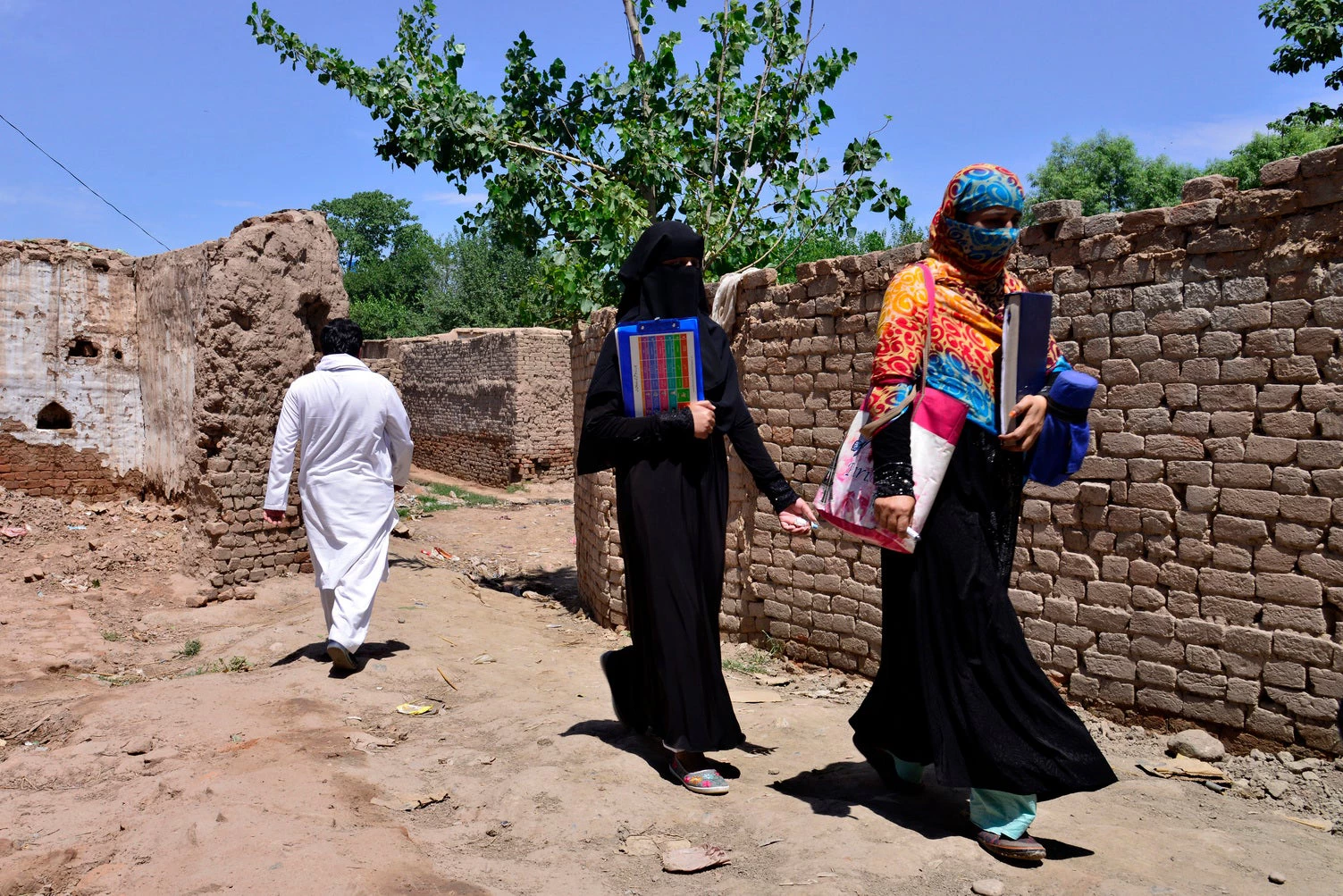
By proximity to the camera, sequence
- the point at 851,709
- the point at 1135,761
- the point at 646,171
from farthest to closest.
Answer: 1. the point at 646,171
2. the point at 851,709
3. the point at 1135,761

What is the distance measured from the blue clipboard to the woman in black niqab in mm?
799

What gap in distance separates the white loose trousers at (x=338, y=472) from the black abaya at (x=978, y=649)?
307 centimetres

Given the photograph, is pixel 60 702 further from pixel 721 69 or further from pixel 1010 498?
pixel 721 69

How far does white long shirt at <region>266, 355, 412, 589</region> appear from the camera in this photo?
193 inches

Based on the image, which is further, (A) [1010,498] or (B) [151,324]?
(B) [151,324]

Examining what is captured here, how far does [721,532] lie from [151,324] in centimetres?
671

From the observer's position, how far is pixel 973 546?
8.65 ft

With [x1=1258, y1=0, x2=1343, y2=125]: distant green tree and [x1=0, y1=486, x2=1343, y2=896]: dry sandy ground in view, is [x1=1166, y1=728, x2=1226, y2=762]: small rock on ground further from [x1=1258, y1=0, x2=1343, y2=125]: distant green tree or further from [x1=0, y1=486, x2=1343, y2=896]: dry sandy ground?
[x1=1258, y1=0, x2=1343, y2=125]: distant green tree

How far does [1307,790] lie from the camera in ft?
11.3

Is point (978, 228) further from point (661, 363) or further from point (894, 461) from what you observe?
point (661, 363)

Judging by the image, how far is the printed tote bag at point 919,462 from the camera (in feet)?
8.48

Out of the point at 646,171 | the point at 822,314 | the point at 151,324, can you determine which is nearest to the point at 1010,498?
the point at 822,314

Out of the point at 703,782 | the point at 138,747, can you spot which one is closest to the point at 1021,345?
the point at 703,782

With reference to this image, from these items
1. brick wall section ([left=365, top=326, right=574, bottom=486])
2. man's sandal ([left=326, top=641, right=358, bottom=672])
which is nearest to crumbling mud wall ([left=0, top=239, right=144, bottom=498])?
man's sandal ([left=326, top=641, right=358, bottom=672])
